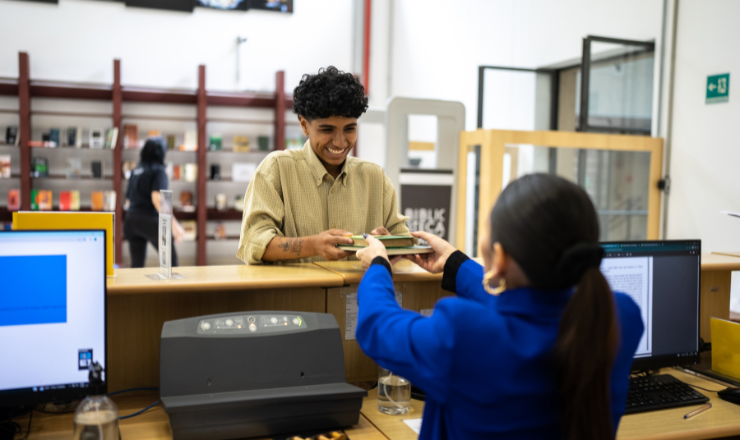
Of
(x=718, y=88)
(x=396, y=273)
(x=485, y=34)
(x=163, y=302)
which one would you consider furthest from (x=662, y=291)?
(x=485, y=34)

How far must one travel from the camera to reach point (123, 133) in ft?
20.5

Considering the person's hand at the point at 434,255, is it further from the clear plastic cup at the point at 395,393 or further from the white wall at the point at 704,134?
the white wall at the point at 704,134

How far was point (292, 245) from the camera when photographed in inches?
65.7

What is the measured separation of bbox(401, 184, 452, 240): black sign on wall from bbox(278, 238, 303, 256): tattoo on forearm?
240 centimetres

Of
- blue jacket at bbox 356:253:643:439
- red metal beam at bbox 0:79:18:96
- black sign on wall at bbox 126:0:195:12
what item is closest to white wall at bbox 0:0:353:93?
black sign on wall at bbox 126:0:195:12

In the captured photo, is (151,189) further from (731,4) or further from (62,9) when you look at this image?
(731,4)

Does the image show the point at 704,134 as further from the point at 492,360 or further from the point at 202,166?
the point at 202,166

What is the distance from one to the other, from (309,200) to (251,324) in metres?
0.66

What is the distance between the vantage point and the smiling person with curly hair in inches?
68.4

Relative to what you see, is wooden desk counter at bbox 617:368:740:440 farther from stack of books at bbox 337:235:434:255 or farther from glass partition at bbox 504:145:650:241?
glass partition at bbox 504:145:650:241

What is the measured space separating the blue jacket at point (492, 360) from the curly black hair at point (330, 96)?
3.28ft

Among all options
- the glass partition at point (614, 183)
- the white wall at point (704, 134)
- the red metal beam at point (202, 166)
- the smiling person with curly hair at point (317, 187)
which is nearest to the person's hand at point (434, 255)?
the smiling person with curly hair at point (317, 187)

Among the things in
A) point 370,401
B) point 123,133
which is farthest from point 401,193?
point 123,133

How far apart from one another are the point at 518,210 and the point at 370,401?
806 mm
